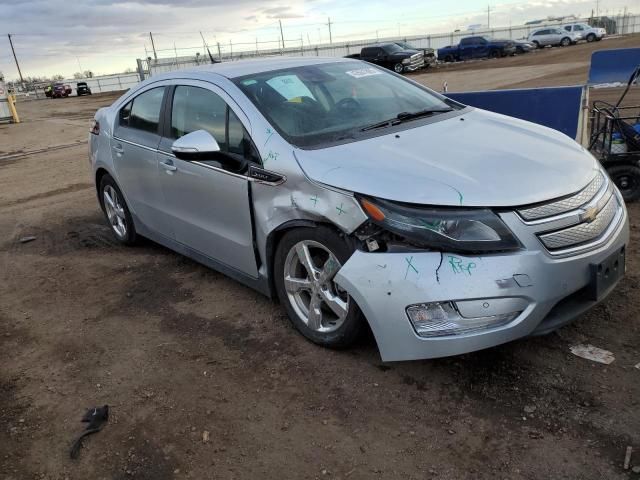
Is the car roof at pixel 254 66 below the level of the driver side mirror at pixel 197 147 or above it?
above

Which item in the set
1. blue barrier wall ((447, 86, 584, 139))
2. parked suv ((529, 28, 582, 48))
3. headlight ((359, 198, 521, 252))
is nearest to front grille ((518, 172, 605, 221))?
headlight ((359, 198, 521, 252))

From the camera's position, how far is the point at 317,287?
127 inches

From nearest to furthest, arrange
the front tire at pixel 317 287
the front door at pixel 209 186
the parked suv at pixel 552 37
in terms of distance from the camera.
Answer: the front tire at pixel 317 287
the front door at pixel 209 186
the parked suv at pixel 552 37

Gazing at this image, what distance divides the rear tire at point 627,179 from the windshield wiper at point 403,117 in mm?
2336

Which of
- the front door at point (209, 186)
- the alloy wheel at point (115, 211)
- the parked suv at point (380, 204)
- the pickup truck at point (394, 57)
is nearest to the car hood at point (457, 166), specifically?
the parked suv at point (380, 204)

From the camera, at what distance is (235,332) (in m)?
3.75

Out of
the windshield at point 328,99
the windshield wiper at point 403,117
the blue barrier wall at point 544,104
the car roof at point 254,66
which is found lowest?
the blue barrier wall at point 544,104

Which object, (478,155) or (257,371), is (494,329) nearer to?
(478,155)

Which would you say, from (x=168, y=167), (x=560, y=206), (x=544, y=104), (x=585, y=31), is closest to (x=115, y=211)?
(x=168, y=167)

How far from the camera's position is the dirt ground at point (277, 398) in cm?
250

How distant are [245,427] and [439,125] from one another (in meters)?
2.17

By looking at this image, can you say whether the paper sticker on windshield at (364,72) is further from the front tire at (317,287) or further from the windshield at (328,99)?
the front tire at (317,287)

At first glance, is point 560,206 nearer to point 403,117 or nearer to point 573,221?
point 573,221

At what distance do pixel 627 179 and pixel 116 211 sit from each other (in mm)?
4970
